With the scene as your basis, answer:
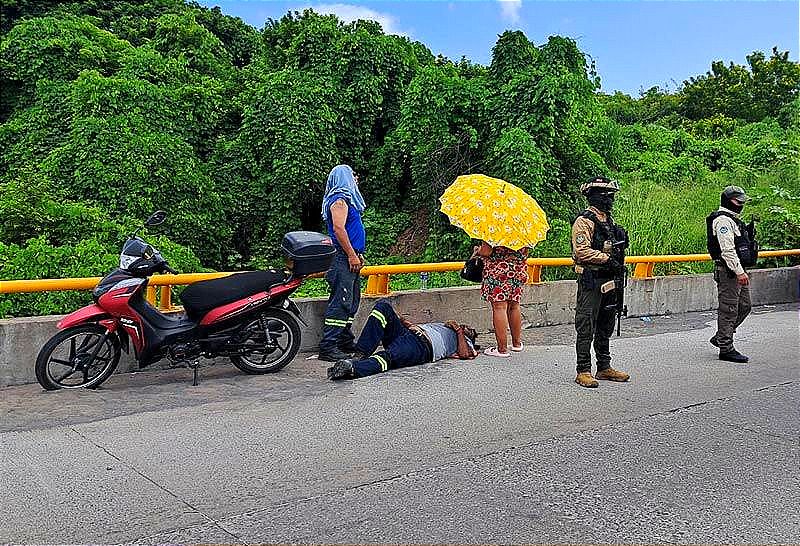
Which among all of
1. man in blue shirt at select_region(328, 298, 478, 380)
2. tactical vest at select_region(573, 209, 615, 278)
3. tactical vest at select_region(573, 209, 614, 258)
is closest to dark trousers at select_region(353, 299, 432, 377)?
man in blue shirt at select_region(328, 298, 478, 380)

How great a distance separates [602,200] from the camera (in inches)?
294

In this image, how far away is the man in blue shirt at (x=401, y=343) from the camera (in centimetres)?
780

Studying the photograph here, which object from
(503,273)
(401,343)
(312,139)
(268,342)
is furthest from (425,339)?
(312,139)

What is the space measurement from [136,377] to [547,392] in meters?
3.48

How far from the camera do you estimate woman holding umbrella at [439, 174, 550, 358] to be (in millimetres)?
8109

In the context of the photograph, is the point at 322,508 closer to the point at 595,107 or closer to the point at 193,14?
the point at 595,107

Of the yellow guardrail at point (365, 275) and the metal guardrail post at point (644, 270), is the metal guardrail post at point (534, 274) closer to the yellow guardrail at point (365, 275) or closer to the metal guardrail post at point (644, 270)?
the yellow guardrail at point (365, 275)

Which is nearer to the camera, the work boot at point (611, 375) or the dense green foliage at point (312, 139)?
the work boot at point (611, 375)

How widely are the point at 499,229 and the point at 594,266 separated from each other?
42.8 inches

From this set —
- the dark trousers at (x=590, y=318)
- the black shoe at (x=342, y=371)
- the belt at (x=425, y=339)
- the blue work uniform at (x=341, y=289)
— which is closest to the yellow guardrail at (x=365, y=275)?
the blue work uniform at (x=341, y=289)

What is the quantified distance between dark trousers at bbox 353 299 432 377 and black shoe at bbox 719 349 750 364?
3171 millimetres

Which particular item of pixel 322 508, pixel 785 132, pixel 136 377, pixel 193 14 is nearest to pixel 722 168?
pixel 785 132

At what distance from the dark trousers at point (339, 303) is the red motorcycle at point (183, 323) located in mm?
280

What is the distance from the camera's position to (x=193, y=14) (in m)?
23.5
